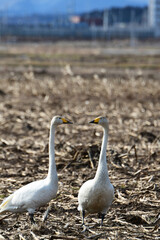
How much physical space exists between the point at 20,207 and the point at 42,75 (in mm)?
23012

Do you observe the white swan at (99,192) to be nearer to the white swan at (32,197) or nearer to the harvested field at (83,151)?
the harvested field at (83,151)

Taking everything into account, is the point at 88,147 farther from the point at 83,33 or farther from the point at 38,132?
the point at 83,33

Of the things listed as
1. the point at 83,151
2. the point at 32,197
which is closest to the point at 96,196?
the point at 32,197

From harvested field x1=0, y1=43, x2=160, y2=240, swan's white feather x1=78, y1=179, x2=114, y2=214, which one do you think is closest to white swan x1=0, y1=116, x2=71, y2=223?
harvested field x1=0, y1=43, x2=160, y2=240

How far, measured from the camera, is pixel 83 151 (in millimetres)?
9883

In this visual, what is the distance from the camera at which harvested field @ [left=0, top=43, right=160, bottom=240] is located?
682 centimetres

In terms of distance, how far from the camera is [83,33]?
115875mm

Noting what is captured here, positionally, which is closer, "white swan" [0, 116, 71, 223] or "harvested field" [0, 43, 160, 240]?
"white swan" [0, 116, 71, 223]

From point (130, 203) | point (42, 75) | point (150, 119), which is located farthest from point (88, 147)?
point (42, 75)

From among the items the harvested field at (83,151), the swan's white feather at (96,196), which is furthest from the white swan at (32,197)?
the swan's white feather at (96,196)

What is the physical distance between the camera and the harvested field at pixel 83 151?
682 centimetres

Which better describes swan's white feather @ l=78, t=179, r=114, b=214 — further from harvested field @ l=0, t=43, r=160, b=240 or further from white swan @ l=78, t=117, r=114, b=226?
harvested field @ l=0, t=43, r=160, b=240

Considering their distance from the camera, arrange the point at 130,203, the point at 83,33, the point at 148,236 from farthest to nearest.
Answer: the point at 83,33
the point at 130,203
the point at 148,236

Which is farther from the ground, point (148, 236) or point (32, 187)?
point (32, 187)
